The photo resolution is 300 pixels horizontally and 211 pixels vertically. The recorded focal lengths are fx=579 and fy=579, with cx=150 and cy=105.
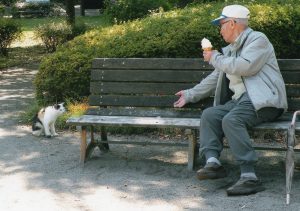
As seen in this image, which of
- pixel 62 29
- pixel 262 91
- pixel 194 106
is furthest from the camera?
pixel 62 29

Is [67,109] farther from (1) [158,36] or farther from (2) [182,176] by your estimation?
(2) [182,176]

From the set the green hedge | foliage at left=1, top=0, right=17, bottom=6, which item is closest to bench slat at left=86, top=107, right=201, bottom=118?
the green hedge

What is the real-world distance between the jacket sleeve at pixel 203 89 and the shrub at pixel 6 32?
12.1 m

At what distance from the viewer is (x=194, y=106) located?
20.9 feet

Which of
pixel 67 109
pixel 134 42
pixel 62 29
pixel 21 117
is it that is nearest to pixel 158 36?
pixel 134 42

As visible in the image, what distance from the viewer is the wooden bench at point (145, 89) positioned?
6109mm

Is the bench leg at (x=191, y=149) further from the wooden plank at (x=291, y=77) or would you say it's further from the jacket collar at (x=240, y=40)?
the wooden plank at (x=291, y=77)

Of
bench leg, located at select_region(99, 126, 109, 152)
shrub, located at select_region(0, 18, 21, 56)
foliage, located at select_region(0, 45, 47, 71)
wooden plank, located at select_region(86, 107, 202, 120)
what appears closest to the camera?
wooden plank, located at select_region(86, 107, 202, 120)

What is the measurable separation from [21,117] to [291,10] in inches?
166

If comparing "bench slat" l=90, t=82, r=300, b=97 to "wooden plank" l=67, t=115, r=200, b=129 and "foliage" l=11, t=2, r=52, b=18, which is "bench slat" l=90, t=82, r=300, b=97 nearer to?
"wooden plank" l=67, t=115, r=200, b=129

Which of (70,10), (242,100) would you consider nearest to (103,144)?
(242,100)

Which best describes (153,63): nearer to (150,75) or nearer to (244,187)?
(150,75)

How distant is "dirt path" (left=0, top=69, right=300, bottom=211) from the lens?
16.5 ft

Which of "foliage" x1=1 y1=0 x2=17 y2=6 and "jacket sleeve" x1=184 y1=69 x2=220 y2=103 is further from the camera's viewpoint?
"foliage" x1=1 y1=0 x2=17 y2=6
